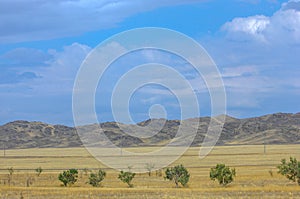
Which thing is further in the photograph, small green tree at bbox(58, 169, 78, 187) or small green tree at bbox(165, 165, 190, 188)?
small green tree at bbox(58, 169, 78, 187)

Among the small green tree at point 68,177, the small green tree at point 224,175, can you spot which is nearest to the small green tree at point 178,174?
the small green tree at point 224,175

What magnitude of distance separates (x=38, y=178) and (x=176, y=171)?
23194 millimetres

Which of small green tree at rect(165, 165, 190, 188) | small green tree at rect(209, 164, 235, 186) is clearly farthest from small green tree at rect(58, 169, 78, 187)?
small green tree at rect(209, 164, 235, 186)

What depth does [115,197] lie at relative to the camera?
47.1m

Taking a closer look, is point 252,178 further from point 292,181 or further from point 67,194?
point 67,194

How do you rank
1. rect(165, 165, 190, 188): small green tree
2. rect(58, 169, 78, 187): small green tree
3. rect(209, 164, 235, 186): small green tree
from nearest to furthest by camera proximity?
1. rect(209, 164, 235, 186): small green tree
2. rect(165, 165, 190, 188): small green tree
3. rect(58, 169, 78, 187): small green tree

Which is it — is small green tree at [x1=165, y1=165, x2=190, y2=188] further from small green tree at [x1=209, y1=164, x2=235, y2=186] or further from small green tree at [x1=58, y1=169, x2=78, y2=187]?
small green tree at [x1=58, y1=169, x2=78, y2=187]

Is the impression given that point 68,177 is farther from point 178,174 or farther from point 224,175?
point 224,175

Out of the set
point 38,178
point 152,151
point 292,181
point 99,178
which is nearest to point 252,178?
point 292,181

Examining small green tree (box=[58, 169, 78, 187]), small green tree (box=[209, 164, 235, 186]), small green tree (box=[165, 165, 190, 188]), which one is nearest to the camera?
small green tree (box=[209, 164, 235, 186])

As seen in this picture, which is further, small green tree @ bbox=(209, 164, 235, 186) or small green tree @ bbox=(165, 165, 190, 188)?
small green tree @ bbox=(165, 165, 190, 188)

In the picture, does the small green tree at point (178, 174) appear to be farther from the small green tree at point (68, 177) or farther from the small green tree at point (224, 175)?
the small green tree at point (68, 177)

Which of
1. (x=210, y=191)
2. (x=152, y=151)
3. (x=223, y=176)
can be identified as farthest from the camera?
(x=152, y=151)

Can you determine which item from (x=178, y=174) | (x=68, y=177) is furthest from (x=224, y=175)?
(x=68, y=177)
